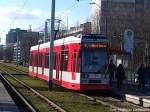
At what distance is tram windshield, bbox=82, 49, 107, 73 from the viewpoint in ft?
96.7

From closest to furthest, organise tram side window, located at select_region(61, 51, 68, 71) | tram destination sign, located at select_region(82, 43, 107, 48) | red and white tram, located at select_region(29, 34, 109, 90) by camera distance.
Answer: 1. red and white tram, located at select_region(29, 34, 109, 90)
2. tram destination sign, located at select_region(82, 43, 107, 48)
3. tram side window, located at select_region(61, 51, 68, 71)

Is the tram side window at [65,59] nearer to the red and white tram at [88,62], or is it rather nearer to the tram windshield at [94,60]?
the red and white tram at [88,62]

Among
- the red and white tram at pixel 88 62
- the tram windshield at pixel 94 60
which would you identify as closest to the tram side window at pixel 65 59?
the red and white tram at pixel 88 62

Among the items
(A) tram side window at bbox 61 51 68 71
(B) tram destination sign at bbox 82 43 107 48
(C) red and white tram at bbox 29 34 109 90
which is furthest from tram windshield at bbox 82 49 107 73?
(A) tram side window at bbox 61 51 68 71

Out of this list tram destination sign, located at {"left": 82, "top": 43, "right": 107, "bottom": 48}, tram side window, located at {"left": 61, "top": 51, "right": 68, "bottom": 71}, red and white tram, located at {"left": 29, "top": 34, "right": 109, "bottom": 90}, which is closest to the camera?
red and white tram, located at {"left": 29, "top": 34, "right": 109, "bottom": 90}

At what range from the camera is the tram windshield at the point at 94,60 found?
96.7 ft

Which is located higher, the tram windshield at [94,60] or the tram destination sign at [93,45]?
the tram destination sign at [93,45]

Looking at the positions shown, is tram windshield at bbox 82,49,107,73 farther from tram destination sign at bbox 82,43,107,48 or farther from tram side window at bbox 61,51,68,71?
tram side window at bbox 61,51,68,71

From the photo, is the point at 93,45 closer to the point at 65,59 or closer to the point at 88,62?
the point at 88,62

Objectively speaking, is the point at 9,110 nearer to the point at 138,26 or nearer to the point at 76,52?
the point at 76,52

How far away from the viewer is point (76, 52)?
98.7 ft

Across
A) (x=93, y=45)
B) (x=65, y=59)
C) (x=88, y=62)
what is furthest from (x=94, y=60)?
(x=65, y=59)

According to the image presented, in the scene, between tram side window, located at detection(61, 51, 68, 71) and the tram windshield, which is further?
tram side window, located at detection(61, 51, 68, 71)

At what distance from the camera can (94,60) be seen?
29531 millimetres
